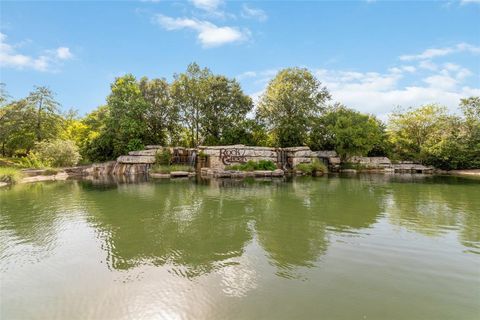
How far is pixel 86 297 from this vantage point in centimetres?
419

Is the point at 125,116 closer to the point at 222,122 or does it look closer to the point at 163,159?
the point at 163,159

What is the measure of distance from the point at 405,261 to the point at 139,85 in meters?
32.1

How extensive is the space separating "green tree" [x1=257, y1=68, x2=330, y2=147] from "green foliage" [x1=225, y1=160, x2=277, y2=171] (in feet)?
19.7

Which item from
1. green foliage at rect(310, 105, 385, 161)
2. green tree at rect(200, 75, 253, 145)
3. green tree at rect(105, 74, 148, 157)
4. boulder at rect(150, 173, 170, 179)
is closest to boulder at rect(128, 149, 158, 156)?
green tree at rect(105, 74, 148, 157)

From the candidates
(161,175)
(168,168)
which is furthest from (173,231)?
(168,168)

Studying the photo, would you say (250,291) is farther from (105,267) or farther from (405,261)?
(405,261)

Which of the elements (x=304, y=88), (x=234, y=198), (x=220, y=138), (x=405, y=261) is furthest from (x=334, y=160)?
(x=405, y=261)

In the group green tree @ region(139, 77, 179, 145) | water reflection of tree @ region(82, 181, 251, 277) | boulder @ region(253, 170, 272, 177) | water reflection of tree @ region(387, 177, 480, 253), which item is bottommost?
water reflection of tree @ region(387, 177, 480, 253)

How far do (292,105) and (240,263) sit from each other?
29.0 metres

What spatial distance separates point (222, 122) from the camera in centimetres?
3291

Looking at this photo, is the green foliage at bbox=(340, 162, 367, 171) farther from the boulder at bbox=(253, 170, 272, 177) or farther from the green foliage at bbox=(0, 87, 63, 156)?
the green foliage at bbox=(0, 87, 63, 156)

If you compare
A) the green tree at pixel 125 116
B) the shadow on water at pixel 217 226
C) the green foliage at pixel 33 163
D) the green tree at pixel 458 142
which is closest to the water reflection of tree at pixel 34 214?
the shadow on water at pixel 217 226

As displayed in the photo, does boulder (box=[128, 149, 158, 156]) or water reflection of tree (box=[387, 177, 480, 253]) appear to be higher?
boulder (box=[128, 149, 158, 156])

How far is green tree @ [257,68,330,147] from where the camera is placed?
106 feet
